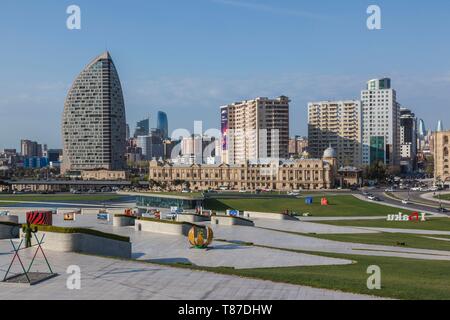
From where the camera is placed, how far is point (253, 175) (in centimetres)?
15312

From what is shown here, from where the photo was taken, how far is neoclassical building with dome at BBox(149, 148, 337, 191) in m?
147

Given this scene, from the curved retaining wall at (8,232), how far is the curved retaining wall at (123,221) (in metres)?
9.65

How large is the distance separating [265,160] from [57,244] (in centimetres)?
13133

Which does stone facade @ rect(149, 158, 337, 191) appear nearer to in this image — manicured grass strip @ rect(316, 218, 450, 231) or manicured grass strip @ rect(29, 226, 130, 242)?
manicured grass strip @ rect(316, 218, 450, 231)

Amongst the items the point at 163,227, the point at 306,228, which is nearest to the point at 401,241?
the point at 306,228

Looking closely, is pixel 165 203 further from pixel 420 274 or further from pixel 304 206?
pixel 420 274

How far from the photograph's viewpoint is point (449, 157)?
150500 mm

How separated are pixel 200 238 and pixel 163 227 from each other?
7.18m

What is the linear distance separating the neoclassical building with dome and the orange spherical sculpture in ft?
387

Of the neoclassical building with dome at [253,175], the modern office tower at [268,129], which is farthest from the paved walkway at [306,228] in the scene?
the modern office tower at [268,129]

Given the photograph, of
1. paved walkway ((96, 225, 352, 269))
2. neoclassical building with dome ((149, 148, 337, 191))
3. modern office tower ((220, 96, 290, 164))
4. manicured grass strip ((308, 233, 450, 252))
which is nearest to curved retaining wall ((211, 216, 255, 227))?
manicured grass strip ((308, 233, 450, 252))

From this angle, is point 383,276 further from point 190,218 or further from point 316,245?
point 190,218

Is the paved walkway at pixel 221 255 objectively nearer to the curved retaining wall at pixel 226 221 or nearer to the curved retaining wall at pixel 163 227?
the curved retaining wall at pixel 163 227
